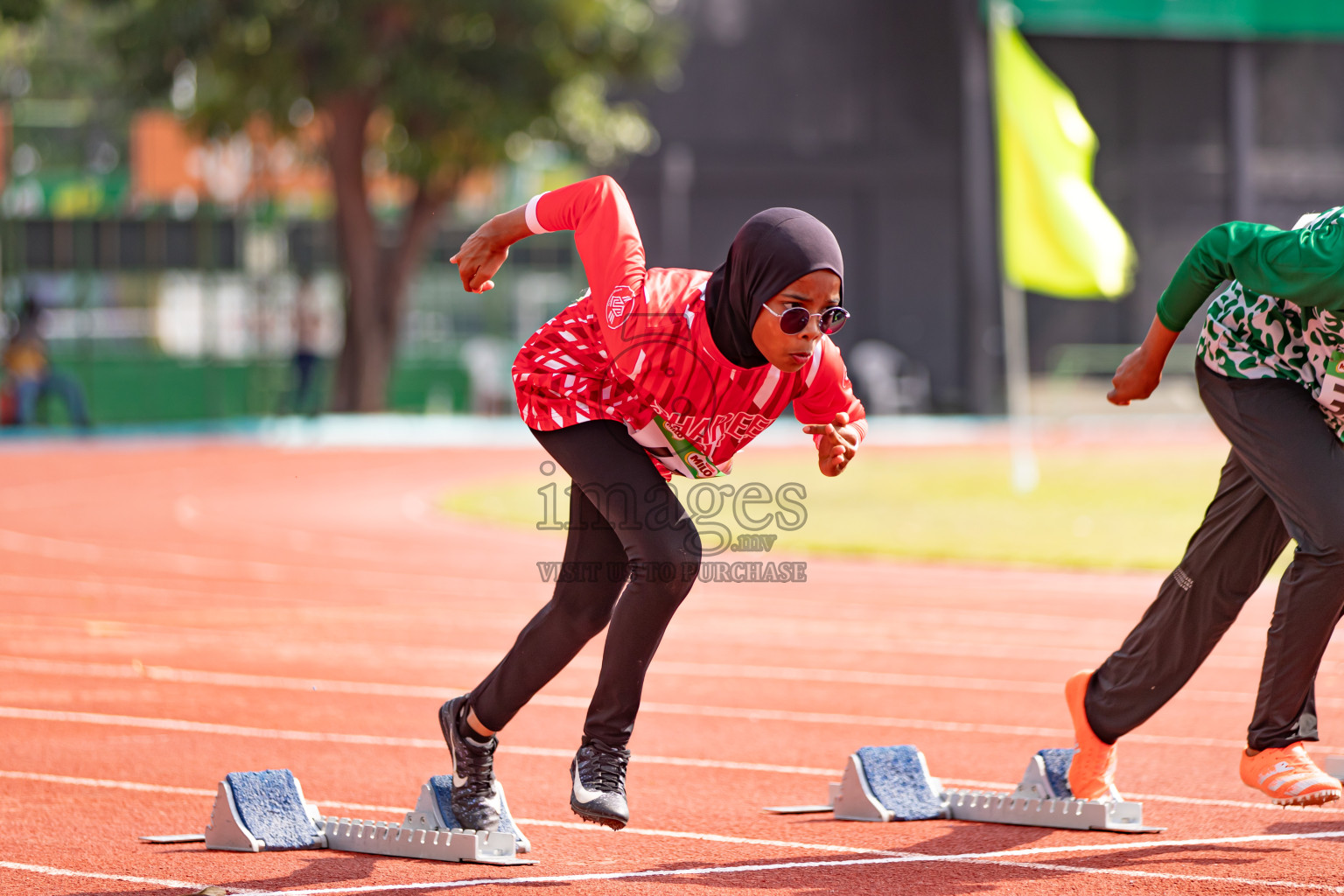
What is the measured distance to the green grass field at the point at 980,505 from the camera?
1303 centimetres

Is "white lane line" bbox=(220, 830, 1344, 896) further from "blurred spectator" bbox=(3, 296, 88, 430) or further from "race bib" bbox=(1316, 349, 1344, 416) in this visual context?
"blurred spectator" bbox=(3, 296, 88, 430)

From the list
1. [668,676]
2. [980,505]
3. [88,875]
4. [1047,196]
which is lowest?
[980,505]

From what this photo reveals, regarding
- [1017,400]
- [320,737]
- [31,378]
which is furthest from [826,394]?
[31,378]

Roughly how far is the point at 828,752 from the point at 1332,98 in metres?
37.3

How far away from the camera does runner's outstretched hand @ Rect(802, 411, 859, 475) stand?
4.14 m

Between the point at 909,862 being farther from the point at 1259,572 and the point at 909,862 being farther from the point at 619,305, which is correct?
the point at 619,305

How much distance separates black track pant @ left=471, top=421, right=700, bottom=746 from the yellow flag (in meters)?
11.2

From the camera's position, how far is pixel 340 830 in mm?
4637

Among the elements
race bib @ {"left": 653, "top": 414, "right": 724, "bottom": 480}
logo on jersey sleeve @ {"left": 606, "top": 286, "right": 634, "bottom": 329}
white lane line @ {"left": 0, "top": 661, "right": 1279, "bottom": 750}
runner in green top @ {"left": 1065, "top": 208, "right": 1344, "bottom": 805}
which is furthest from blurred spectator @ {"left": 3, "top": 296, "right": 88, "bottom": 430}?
runner in green top @ {"left": 1065, "top": 208, "right": 1344, "bottom": 805}

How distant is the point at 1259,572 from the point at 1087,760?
730 mm

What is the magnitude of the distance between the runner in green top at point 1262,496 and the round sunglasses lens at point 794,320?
3.93 ft

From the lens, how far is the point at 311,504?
16578 millimetres

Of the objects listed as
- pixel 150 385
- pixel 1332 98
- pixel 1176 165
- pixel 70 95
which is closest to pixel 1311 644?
pixel 150 385

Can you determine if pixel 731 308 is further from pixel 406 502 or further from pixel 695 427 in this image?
pixel 406 502
